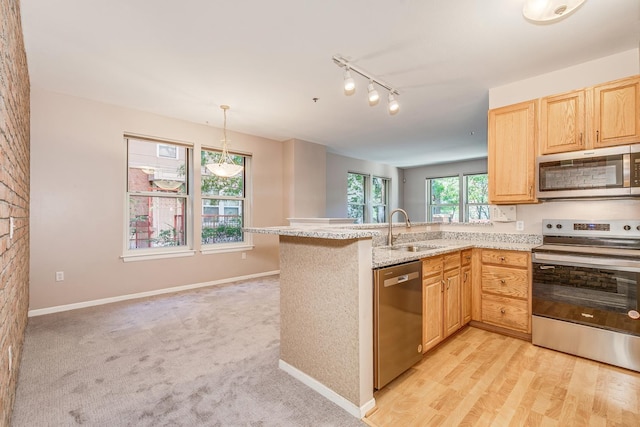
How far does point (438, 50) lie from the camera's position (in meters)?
2.66

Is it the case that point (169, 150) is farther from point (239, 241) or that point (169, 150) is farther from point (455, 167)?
point (455, 167)

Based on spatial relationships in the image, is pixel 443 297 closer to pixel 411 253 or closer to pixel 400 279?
pixel 411 253

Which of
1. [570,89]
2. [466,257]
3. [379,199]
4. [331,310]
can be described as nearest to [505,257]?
[466,257]

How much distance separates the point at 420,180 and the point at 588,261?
6.89 m

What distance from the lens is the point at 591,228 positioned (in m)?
2.72

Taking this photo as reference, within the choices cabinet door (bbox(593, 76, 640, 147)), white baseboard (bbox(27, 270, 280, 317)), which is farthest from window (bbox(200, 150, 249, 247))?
cabinet door (bbox(593, 76, 640, 147))

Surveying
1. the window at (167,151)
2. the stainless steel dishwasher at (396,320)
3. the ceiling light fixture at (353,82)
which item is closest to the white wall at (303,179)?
the window at (167,151)

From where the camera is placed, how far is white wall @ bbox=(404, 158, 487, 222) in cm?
829

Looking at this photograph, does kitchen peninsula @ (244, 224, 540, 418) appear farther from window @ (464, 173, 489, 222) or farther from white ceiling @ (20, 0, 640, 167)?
window @ (464, 173, 489, 222)

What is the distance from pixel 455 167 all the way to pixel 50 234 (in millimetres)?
8697

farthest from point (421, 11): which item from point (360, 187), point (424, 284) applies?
point (360, 187)

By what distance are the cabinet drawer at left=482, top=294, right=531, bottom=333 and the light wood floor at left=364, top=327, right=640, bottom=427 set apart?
269 mm

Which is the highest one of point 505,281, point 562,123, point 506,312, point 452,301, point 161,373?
point 562,123

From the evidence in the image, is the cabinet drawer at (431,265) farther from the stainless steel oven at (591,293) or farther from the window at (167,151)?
the window at (167,151)
